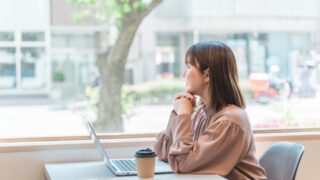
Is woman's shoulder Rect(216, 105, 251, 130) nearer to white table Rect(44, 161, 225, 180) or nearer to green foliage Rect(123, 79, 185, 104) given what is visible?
white table Rect(44, 161, 225, 180)

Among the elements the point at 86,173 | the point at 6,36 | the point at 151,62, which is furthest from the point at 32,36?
the point at 86,173

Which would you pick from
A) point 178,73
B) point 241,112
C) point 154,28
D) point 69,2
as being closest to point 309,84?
point 178,73

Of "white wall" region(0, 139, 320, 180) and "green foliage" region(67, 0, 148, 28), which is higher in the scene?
"green foliage" region(67, 0, 148, 28)

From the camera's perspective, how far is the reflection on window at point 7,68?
9.16 ft

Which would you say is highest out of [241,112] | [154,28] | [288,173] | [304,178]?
[154,28]

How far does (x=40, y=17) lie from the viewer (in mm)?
2844

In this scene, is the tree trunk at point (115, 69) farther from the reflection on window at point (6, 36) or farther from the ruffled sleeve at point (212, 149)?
the ruffled sleeve at point (212, 149)

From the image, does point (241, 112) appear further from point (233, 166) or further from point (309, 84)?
point (309, 84)

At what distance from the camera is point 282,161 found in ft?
7.66

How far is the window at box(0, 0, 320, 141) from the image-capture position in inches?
111

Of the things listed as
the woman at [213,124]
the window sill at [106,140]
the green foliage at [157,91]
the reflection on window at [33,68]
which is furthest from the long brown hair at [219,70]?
the reflection on window at [33,68]

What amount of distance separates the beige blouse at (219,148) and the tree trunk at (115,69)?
89 cm

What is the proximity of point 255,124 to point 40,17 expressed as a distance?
144cm

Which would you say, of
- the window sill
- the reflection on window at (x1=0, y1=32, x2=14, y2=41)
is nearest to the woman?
the window sill
